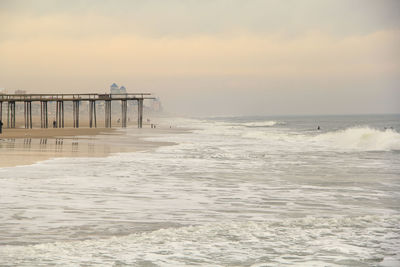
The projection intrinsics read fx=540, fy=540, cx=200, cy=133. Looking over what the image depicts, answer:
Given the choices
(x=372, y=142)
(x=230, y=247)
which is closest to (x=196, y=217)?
(x=230, y=247)

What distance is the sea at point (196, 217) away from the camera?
6645 mm

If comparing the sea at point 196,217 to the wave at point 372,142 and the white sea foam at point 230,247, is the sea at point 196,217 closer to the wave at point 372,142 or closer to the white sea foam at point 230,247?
the white sea foam at point 230,247

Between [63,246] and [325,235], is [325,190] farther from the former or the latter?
[63,246]

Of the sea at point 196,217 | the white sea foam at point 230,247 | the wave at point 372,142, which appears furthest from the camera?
the wave at point 372,142

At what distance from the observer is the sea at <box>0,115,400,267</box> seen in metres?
6.64

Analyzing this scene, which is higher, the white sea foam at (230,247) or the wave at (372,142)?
the white sea foam at (230,247)

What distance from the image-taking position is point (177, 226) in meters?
8.33

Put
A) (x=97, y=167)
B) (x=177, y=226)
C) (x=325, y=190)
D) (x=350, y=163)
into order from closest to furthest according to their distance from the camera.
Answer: (x=177, y=226)
(x=325, y=190)
(x=97, y=167)
(x=350, y=163)

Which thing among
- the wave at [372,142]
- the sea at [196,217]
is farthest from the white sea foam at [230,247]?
the wave at [372,142]

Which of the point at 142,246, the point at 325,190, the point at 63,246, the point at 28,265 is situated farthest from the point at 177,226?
the point at 325,190

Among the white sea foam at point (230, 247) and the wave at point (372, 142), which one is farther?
the wave at point (372, 142)

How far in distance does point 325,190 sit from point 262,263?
641cm

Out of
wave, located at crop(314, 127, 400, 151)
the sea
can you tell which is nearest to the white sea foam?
the sea

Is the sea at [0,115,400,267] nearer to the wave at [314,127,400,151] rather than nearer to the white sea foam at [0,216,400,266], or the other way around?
the white sea foam at [0,216,400,266]
